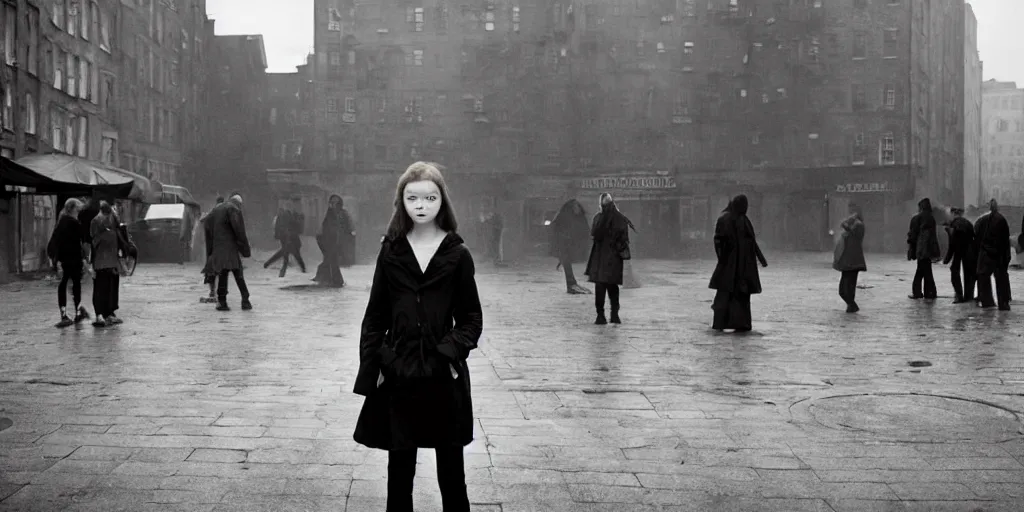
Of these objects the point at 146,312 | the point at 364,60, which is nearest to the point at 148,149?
the point at 364,60

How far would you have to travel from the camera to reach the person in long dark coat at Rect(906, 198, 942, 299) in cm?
→ 1697

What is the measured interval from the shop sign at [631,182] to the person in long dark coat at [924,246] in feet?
106

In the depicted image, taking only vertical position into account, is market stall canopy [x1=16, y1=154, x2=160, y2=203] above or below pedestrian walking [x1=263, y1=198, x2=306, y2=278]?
above

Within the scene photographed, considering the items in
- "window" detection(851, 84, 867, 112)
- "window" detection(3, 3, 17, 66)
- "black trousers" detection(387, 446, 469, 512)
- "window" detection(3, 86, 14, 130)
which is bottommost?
"black trousers" detection(387, 446, 469, 512)

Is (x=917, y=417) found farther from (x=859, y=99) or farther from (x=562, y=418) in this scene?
(x=859, y=99)

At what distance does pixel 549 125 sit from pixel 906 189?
18646 mm

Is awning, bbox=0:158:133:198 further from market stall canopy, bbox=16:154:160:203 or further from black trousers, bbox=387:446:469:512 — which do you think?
black trousers, bbox=387:446:469:512

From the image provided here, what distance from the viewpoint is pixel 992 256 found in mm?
14797

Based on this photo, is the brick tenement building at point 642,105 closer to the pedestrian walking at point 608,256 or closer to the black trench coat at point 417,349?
the pedestrian walking at point 608,256

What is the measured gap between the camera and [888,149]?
51312 millimetres

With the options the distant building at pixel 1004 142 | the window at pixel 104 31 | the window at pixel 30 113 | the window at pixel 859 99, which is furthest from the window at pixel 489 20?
the distant building at pixel 1004 142

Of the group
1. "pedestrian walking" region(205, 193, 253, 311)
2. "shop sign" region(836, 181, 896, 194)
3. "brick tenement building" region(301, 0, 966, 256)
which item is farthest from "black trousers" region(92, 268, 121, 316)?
"shop sign" region(836, 181, 896, 194)

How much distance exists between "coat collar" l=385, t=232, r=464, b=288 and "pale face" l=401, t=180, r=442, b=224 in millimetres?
120

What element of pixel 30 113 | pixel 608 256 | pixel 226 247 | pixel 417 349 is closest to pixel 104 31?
pixel 30 113
